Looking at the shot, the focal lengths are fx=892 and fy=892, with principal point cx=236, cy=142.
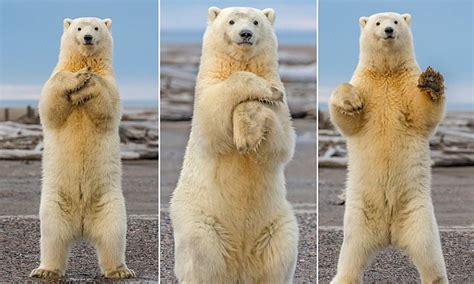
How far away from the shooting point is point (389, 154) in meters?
4.77

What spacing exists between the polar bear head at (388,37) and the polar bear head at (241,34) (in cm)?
86

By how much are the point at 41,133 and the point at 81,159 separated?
849 mm

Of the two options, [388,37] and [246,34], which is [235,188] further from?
[388,37]

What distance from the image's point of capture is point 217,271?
4105mm

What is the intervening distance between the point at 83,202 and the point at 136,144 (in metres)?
0.80

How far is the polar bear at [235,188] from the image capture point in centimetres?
409

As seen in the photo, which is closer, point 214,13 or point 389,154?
→ point 214,13

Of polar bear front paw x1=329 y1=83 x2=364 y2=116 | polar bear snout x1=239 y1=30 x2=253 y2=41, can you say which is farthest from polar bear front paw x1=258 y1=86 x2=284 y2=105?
polar bear front paw x1=329 y1=83 x2=364 y2=116

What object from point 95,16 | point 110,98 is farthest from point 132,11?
point 110,98

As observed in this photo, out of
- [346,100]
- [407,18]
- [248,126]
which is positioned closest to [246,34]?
[248,126]

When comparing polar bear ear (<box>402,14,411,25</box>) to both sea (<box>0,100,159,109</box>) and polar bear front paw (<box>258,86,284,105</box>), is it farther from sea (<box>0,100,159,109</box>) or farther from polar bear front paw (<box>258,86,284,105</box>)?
sea (<box>0,100,159,109</box>)

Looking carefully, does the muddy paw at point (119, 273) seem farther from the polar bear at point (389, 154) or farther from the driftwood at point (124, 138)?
the polar bear at point (389, 154)

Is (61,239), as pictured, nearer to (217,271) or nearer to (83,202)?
(83,202)

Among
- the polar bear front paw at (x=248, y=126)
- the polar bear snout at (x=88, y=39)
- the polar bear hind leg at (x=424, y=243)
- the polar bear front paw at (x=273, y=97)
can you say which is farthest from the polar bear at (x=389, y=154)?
the polar bear snout at (x=88, y=39)
